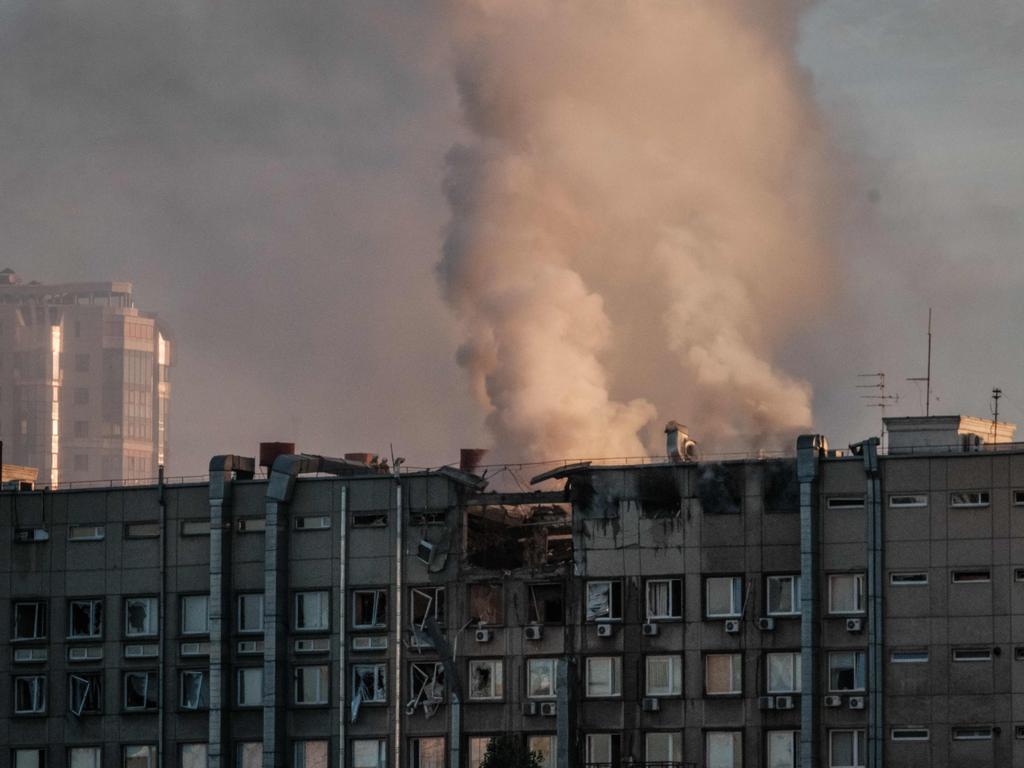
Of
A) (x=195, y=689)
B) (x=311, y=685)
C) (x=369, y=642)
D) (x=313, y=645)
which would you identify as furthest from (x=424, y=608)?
(x=195, y=689)

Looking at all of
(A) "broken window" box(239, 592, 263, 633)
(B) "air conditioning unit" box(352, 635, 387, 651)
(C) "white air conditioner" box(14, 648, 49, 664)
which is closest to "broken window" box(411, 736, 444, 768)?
(B) "air conditioning unit" box(352, 635, 387, 651)

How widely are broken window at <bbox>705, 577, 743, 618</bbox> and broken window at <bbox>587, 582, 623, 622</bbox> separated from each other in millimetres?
3761

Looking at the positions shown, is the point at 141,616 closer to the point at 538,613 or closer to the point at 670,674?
the point at 538,613

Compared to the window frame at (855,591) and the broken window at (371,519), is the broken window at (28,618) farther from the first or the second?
the window frame at (855,591)

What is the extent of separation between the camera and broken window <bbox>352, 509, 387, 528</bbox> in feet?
336

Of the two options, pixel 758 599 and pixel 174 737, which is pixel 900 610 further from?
pixel 174 737

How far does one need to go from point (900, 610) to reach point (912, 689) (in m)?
Answer: 3.13

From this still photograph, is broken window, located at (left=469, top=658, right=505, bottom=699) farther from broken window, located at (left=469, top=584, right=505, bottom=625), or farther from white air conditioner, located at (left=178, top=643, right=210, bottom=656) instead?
white air conditioner, located at (left=178, top=643, right=210, bottom=656)

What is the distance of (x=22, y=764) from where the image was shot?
348ft

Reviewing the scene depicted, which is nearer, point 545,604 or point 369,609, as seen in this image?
point 545,604

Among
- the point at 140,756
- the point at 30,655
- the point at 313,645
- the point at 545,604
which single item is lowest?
the point at 140,756

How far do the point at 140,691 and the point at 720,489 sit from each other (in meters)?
27.1

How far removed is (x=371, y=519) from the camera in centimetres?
10244

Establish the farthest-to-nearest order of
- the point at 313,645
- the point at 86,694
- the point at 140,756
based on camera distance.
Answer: the point at 86,694
the point at 140,756
the point at 313,645
